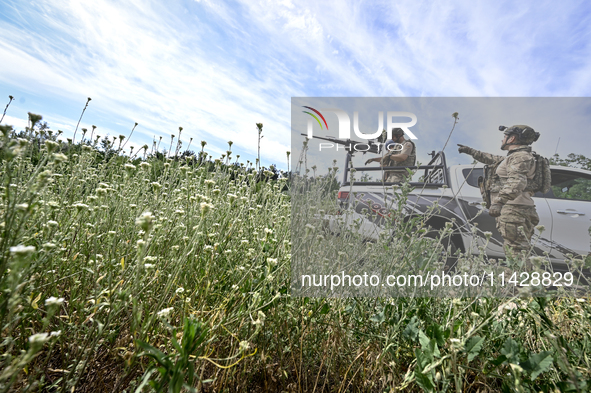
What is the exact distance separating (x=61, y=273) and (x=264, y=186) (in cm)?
227

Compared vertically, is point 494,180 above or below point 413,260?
above

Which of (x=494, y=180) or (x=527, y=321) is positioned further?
(x=494, y=180)

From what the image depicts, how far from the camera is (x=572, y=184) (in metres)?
5.02

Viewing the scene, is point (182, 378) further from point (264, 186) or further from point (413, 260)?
point (264, 186)

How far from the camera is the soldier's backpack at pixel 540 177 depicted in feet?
12.0

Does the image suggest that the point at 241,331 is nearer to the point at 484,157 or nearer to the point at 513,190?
the point at 484,157

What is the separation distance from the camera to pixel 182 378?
0.96 meters

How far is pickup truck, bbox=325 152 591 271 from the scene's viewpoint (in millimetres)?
3176

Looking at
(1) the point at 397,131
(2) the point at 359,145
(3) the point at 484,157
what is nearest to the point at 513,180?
(3) the point at 484,157

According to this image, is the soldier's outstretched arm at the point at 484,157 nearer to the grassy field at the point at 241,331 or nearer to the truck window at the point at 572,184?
the grassy field at the point at 241,331

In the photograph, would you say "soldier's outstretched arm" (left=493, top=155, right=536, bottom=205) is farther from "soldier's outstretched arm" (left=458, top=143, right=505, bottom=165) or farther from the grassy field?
the grassy field

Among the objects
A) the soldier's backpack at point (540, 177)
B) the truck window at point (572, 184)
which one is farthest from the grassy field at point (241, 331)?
the truck window at point (572, 184)

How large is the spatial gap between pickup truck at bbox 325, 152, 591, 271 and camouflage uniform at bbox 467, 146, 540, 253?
0.38 feet

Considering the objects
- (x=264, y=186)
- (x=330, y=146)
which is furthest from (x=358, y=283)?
(x=264, y=186)
